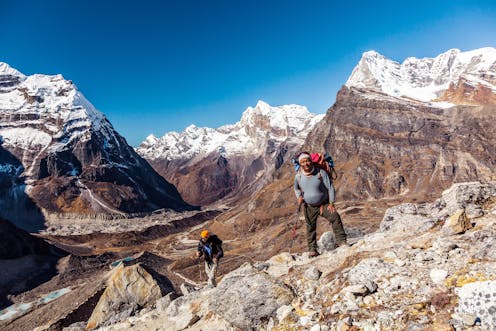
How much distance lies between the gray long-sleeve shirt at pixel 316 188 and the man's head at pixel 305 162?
0.30 meters

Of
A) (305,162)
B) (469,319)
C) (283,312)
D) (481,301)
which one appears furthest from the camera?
(305,162)

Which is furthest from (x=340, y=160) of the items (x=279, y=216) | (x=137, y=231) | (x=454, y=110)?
(x=137, y=231)

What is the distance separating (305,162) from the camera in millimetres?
10891

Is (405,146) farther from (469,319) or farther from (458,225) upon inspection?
(469,319)

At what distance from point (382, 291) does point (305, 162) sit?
14.4 feet

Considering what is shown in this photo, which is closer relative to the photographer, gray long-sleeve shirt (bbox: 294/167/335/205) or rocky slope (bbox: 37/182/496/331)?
rocky slope (bbox: 37/182/496/331)

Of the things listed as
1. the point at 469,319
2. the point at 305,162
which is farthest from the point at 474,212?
the point at 469,319

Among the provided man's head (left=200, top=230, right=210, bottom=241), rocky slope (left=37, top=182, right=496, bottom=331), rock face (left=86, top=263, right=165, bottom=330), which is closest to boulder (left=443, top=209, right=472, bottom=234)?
rocky slope (left=37, top=182, right=496, bottom=331)

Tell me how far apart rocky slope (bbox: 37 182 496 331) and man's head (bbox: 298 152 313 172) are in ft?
9.80

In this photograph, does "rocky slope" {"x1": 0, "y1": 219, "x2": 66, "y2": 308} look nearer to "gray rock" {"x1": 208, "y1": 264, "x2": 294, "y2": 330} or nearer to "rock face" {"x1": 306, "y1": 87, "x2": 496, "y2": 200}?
"gray rock" {"x1": 208, "y1": 264, "x2": 294, "y2": 330}

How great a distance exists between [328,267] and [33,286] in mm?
77877

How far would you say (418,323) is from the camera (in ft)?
20.6

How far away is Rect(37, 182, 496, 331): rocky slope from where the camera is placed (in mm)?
6418

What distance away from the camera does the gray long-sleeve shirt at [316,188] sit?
11.1 metres
